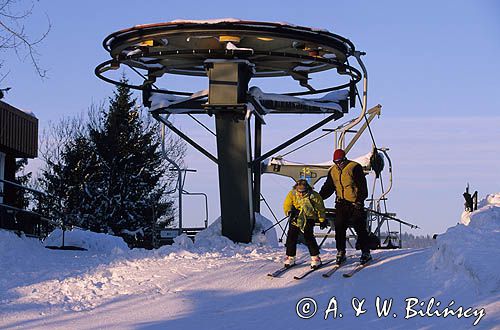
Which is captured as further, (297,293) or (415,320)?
(297,293)

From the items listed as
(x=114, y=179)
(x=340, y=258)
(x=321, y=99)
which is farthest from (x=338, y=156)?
(x=114, y=179)

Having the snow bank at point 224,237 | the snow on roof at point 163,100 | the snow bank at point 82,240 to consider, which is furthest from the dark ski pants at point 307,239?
the snow bank at point 82,240

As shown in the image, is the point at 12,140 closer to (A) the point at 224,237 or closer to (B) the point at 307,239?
(A) the point at 224,237

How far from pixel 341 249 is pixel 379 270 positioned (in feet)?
2.90

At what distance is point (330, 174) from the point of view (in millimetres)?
16844

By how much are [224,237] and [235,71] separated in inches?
145

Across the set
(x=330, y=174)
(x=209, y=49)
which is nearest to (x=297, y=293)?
(x=330, y=174)

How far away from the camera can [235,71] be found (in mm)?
20172

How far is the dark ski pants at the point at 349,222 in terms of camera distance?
16.3m

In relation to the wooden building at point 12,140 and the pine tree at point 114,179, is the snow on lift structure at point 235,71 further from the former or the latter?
the pine tree at point 114,179

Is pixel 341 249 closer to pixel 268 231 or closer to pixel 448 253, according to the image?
pixel 448 253

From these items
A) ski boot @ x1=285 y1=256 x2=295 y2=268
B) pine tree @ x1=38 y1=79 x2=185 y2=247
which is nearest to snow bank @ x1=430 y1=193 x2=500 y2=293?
ski boot @ x1=285 y1=256 x2=295 y2=268

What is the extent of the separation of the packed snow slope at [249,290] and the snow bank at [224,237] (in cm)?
200

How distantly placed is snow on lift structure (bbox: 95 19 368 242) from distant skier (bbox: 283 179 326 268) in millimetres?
3593
